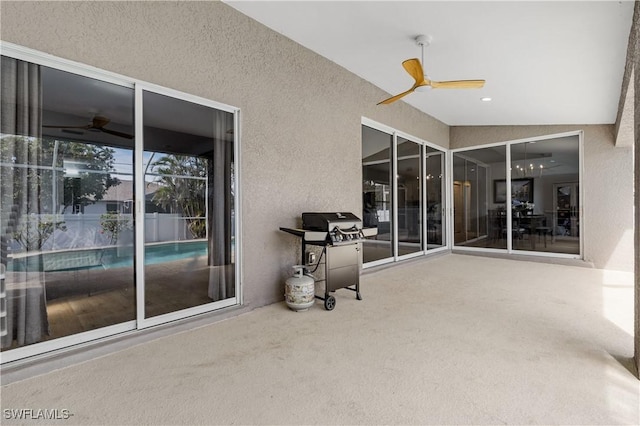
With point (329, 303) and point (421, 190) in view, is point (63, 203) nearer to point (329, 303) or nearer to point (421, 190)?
point (329, 303)

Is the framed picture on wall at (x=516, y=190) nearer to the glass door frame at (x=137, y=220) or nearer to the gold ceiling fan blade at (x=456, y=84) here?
the gold ceiling fan blade at (x=456, y=84)

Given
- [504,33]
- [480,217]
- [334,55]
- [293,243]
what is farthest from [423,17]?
[480,217]

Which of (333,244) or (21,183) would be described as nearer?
(21,183)

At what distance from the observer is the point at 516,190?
6273 mm

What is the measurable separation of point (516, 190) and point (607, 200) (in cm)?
138

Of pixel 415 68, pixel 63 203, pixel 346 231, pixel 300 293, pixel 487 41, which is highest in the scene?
pixel 487 41

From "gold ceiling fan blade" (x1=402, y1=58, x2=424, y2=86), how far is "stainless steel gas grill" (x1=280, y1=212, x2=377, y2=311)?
1673 millimetres

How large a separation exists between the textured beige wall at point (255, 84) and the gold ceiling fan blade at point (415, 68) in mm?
1228

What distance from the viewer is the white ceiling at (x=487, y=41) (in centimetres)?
278

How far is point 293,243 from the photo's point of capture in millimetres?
3658

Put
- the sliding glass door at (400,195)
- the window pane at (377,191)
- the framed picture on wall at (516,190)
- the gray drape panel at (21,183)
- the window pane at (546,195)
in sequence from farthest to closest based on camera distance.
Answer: the framed picture on wall at (516,190)
the window pane at (546,195)
the sliding glass door at (400,195)
the window pane at (377,191)
the gray drape panel at (21,183)

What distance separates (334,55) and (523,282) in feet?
13.3

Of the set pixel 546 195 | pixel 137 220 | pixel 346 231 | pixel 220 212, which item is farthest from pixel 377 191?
pixel 137 220

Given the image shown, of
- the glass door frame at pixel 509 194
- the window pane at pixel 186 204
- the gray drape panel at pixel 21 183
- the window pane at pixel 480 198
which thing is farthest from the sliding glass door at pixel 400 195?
the gray drape panel at pixel 21 183
